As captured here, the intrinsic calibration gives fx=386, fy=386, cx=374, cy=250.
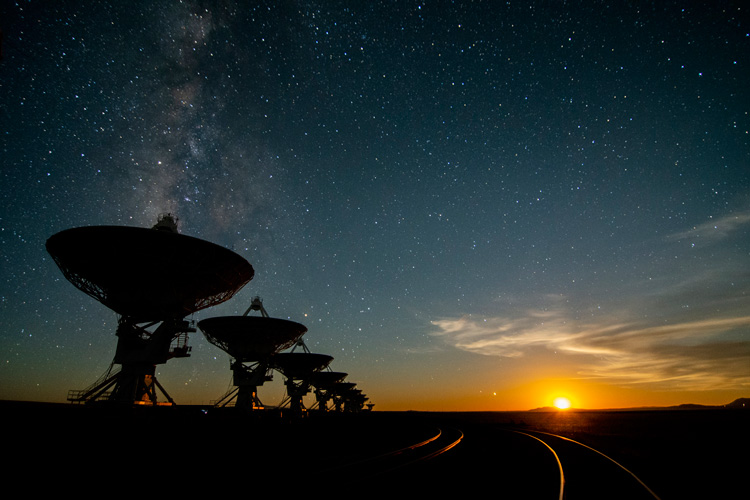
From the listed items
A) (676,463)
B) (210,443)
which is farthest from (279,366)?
(676,463)

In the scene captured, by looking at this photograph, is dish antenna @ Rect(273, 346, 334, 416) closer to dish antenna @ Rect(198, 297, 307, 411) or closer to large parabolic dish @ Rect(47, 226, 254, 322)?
dish antenna @ Rect(198, 297, 307, 411)

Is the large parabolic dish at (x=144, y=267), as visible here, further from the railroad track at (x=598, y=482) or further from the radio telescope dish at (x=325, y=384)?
the radio telescope dish at (x=325, y=384)

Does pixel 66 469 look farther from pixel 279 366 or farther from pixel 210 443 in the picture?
pixel 279 366

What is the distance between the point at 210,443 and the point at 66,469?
5.88m

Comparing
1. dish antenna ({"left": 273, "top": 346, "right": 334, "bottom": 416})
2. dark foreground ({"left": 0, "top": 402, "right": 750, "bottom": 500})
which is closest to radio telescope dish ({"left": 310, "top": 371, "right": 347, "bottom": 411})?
dish antenna ({"left": 273, "top": 346, "right": 334, "bottom": 416})

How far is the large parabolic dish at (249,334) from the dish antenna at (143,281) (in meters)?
7.87

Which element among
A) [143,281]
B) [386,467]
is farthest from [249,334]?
[386,467]

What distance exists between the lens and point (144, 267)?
23.9m

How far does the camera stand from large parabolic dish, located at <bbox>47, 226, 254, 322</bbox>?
74.5ft

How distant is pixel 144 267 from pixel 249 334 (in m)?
14.3

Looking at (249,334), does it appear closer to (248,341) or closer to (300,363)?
(248,341)

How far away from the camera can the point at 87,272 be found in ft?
78.2

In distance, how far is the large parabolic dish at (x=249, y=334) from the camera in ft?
117

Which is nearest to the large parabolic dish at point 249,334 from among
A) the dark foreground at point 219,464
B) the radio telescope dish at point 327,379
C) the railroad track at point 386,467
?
the dark foreground at point 219,464
